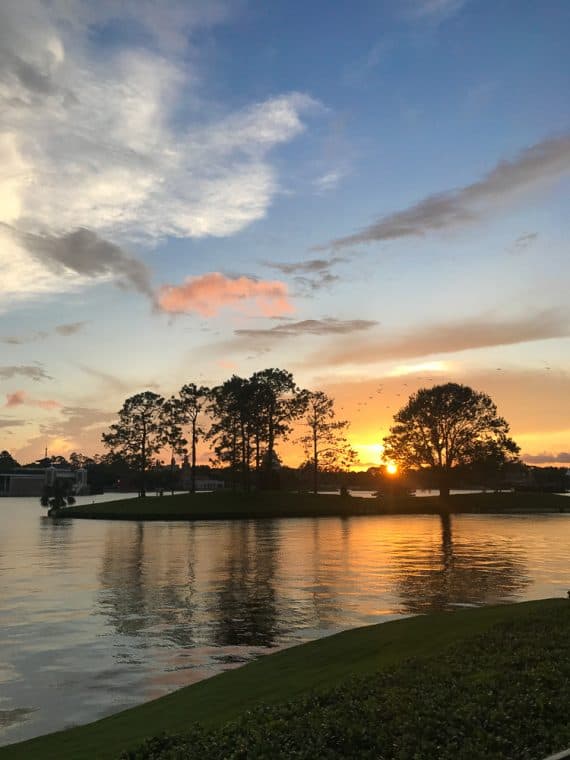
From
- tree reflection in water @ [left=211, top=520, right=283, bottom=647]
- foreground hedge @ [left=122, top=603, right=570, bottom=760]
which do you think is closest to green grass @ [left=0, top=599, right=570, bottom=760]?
foreground hedge @ [left=122, top=603, right=570, bottom=760]

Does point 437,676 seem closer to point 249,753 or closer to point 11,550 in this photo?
point 249,753

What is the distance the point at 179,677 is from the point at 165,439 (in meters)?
109

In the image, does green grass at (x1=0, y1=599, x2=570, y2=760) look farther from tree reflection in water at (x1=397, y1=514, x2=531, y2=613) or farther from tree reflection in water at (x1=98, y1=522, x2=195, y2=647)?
tree reflection in water at (x1=397, y1=514, x2=531, y2=613)

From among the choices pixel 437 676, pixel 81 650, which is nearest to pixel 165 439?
pixel 81 650

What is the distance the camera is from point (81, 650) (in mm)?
18250

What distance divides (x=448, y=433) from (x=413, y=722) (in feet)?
381

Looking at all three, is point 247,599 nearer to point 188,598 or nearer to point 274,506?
point 188,598

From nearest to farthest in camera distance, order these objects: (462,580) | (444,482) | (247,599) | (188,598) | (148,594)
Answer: (247,599), (188,598), (148,594), (462,580), (444,482)

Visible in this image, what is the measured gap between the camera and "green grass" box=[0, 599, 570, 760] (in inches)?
421

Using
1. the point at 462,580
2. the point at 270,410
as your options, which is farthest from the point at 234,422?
the point at 462,580

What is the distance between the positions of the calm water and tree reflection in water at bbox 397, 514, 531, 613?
7 centimetres

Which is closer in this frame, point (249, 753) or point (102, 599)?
point (249, 753)

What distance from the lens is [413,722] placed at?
9094 millimetres

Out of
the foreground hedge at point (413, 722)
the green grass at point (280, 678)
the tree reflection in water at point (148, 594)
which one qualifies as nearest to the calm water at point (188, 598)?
the tree reflection in water at point (148, 594)
